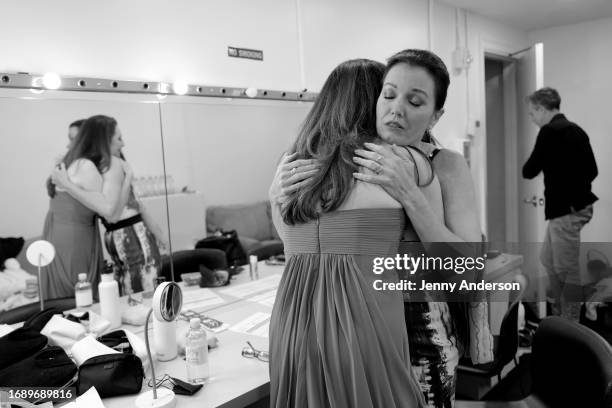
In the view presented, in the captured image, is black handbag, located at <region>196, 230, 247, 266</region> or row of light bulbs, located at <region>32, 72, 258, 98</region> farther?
black handbag, located at <region>196, 230, 247, 266</region>

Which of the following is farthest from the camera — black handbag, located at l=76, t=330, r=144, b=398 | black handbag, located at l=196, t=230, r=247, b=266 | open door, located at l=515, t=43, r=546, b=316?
open door, located at l=515, t=43, r=546, b=316

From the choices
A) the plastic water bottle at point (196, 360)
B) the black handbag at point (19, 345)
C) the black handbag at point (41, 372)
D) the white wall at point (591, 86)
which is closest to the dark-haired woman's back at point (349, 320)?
the plastic water bottle at point (196, 360)

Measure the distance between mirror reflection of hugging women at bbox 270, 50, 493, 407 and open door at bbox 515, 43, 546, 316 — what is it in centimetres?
230

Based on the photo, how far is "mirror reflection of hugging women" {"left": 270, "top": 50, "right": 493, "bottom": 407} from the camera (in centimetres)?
98

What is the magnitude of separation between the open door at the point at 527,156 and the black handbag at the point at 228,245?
2.12 meters

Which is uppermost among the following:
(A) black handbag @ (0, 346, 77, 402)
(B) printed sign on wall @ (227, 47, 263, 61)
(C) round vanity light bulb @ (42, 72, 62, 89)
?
(B) printed sign on wall @ (227, 47, 263, 61)

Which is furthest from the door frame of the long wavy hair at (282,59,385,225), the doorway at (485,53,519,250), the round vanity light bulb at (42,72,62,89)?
the round vanity light bulb at (42,72,62,89)

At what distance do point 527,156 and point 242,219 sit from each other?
2613mm

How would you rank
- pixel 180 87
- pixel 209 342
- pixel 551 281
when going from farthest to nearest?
pixel 551 281 < pixel 180 87 < pixel 209 342

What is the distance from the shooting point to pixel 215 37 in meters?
2.03

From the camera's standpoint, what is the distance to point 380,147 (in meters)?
1.00

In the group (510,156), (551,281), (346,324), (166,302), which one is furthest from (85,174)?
(510,156)

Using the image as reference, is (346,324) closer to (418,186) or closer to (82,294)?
(418,186)
